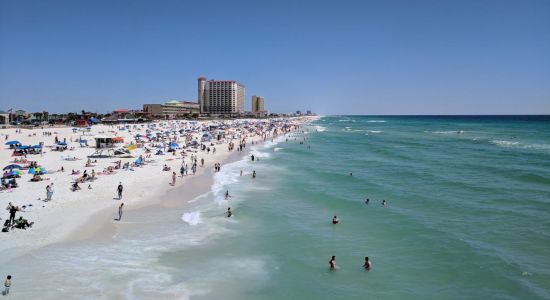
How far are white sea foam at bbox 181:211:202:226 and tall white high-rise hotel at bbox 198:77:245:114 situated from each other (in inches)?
6366

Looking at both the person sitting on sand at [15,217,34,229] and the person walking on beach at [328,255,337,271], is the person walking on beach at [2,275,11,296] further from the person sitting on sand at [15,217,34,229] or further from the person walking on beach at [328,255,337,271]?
the person walking on beach at [328,255,337,271]

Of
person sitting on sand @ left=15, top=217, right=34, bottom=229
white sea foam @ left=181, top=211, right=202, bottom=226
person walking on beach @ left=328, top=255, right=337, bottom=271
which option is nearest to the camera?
person walking on beach @ left=328, top=255, right=337, bottom=271

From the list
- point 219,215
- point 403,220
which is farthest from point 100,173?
point 403,220

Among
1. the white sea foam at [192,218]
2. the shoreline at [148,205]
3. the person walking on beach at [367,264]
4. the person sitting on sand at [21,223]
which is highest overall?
the person sitting on sand at [21,223]

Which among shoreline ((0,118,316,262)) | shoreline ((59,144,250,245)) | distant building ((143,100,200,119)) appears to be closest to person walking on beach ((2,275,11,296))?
shoreline ((0,118,316,262))

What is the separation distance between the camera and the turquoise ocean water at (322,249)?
10.7m

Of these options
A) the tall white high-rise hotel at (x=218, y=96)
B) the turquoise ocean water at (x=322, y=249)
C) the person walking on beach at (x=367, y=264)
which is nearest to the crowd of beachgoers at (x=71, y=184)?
the turquoise ocean water at (x=322, y=249)

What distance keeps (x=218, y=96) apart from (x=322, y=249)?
171453 mm

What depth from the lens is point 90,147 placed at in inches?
1571

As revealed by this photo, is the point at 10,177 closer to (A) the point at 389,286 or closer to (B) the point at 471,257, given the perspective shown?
(A) the point at 389,286

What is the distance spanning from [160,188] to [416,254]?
1507 cm

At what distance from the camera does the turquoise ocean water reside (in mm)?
10695

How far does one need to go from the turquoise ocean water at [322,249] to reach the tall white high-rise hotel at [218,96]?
158 meters

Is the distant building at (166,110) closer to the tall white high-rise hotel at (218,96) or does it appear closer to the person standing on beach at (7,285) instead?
the tall white high-rise hotel at (218,96)
